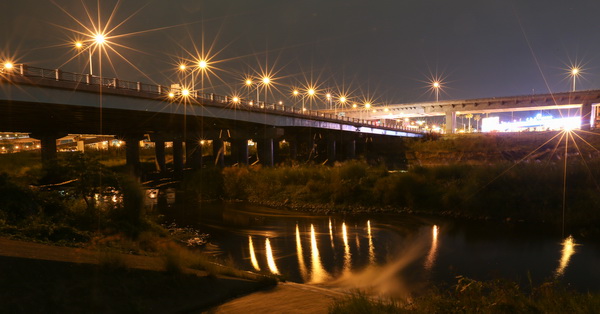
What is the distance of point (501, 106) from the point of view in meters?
103

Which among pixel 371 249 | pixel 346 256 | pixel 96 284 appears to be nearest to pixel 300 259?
pixel 346 256

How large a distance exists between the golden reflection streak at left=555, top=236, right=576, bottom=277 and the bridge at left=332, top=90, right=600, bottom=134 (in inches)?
3085

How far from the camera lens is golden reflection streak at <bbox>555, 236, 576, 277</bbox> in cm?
1710

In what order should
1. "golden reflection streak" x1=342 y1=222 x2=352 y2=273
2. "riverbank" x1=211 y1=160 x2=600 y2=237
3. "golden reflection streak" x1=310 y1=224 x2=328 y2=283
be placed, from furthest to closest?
"riverbank" x1=211 y1=160 x2=600 y2=237 < "golden reflection streak" x1=342 y1=222 x2=352 y2=273 < "golden reflection streak" x1=310 y1=224 x2=328 y2=283

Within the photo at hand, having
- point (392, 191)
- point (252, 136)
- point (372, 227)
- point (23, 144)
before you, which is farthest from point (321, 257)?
point (23, 144)

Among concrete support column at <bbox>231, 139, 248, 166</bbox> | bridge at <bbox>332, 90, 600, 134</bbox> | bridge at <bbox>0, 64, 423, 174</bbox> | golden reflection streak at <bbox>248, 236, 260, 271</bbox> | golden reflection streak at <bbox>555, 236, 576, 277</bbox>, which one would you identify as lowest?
golden reflection streak at <bbox>248, 236, 260, 271</bbox>

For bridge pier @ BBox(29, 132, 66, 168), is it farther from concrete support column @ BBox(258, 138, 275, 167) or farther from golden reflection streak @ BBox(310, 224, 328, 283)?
golden reflection streak @ BBox(310, 224, 328, 283)

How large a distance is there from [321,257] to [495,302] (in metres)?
11.4

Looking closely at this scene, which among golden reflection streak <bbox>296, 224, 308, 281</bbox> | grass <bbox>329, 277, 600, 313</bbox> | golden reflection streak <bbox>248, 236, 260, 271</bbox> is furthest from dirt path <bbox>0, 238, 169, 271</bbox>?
golden reflection streak <bbox>296, 224, 308, 281</bbox>

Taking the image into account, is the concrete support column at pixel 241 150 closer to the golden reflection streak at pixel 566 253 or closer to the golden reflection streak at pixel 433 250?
the golden reflection streak at pixel 433 250

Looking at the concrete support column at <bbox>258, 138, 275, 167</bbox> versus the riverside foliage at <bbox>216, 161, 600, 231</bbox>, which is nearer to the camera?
the riverside foliage at <bbox>216, 161, 600, 231</bbox>

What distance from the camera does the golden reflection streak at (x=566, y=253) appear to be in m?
17.1

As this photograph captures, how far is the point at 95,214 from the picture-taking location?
63.5ft

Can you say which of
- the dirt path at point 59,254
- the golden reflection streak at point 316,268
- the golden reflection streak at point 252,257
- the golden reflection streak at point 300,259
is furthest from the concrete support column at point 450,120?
the dirt path at point 59,254
